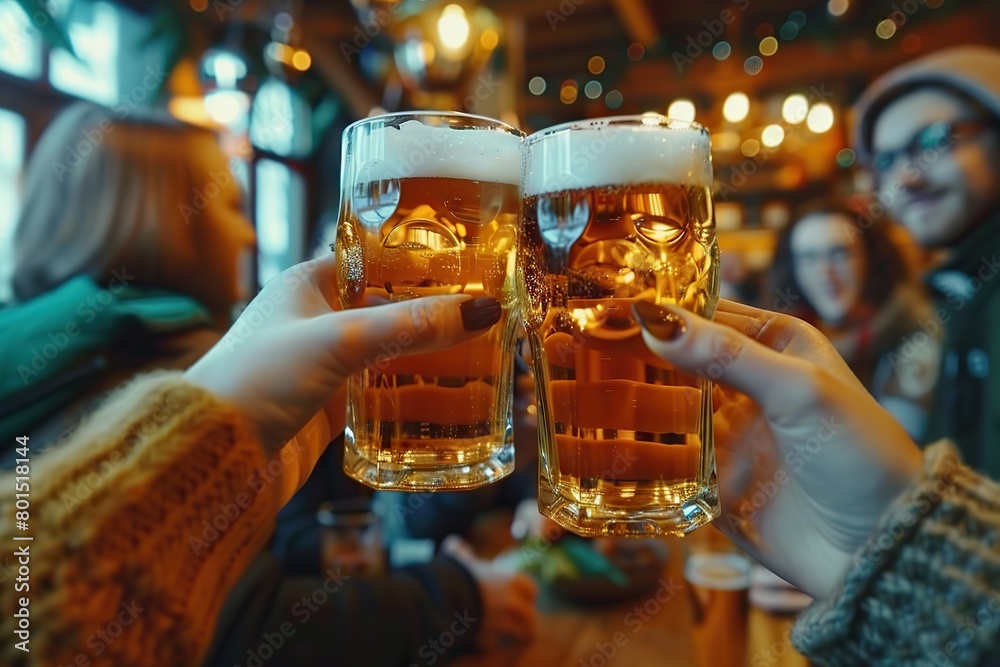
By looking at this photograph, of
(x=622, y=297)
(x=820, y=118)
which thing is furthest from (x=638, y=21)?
(x=622, y=297)

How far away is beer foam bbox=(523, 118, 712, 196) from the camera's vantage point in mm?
712

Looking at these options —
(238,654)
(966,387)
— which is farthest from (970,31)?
(238,654)

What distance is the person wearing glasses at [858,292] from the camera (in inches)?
111

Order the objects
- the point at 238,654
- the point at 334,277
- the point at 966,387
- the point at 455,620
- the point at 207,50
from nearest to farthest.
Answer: the point at 334,277 → the point at 238,654 → the point at 455,620 → the point at 966,387 → the point at 207,50

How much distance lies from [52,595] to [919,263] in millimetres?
3911

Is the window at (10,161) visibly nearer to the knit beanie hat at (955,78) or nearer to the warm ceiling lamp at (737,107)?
the knit beanie hat at (955,78)

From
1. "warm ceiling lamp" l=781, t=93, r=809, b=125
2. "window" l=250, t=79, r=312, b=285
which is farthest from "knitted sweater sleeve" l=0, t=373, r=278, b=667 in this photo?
"warm ceiling lamp" l=781, t=93, r=809, b=125

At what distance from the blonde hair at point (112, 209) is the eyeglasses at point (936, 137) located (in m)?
2.42

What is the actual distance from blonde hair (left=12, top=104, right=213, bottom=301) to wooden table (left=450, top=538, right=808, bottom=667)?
1.17m

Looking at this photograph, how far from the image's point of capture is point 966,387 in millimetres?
2090

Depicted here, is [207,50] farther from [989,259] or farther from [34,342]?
[989,259]

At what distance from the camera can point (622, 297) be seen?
2.36 feet

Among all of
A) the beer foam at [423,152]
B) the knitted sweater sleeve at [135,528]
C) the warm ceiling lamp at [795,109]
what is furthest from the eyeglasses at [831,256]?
the knitted sweater sleeve at [135,528]

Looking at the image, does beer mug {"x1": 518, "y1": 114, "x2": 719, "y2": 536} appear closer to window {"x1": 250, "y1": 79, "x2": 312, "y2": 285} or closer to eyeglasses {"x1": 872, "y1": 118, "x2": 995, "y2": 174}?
eyeglasses {"x1": 872, "y1": 118, "x2": 995, "y2": 174}
